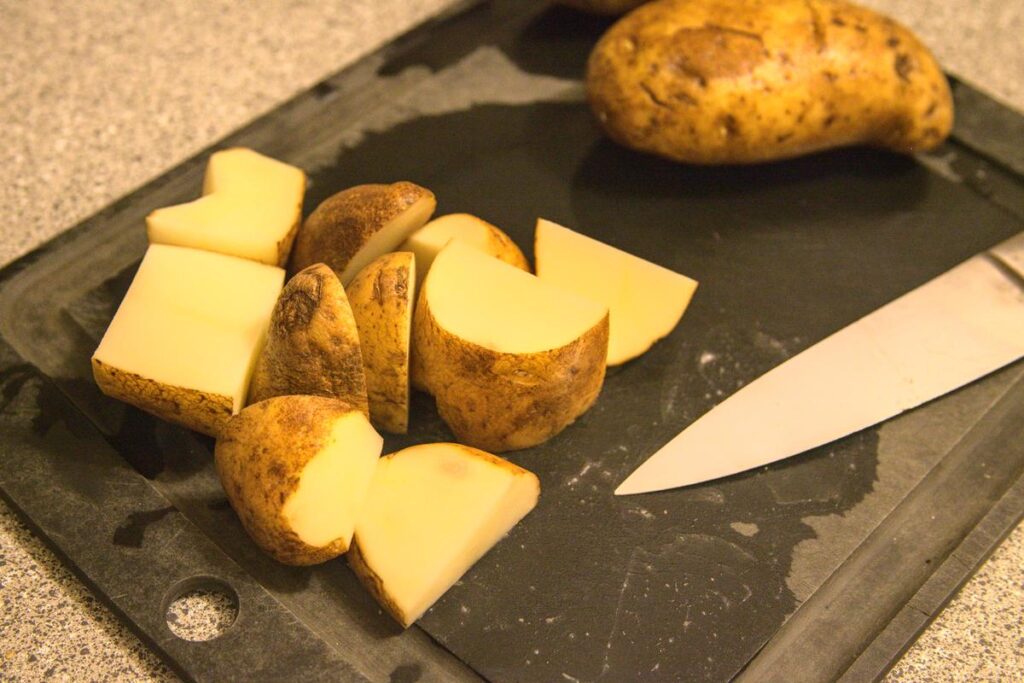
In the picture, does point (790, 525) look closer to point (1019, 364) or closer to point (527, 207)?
point (1019, 364)

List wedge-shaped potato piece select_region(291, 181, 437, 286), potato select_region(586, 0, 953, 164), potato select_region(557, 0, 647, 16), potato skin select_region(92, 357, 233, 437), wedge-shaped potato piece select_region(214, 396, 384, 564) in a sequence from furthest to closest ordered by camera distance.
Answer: potato select_region(557, 0, 647, 16), potato select_region(586, 0, 953, 164), wedge-shaped potato piece select_region(291, 181, 437, 286), potato skin select_region(92, 357, 233, 437), wedge-shaped potato piece select_region(214, 396, 384, 564)

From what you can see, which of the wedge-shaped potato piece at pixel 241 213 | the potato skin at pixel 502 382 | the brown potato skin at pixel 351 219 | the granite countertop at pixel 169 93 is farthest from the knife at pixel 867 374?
the wedge-shaped potato piece at pixel 241 213

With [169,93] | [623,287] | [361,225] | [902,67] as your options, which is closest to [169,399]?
[361,225]

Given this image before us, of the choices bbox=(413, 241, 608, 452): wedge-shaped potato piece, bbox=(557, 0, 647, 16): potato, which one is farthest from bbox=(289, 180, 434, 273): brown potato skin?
bbox=(557, 0, 647, 16): potato

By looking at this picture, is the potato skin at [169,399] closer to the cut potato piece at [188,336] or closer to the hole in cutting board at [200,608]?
the cut potato piece at [188,336]

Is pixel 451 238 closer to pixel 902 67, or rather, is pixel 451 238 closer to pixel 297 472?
pixel 297 472

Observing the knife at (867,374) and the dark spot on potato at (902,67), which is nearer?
the knife at (867,374)

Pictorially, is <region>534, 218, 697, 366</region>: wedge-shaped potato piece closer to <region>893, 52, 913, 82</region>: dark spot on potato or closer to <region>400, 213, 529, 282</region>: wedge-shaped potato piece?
<region>400, 213, 529, 282</region>: wedge-shaped potato piece
